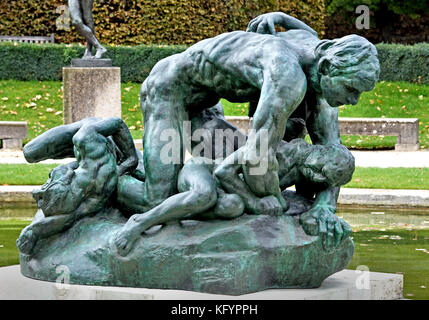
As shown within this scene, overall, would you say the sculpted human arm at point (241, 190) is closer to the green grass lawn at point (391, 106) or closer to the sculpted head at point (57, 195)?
the sculpted head at point (57, 195)

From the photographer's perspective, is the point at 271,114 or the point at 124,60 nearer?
the point at 271,114

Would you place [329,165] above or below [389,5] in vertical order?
above

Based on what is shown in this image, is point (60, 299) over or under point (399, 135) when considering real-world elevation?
over

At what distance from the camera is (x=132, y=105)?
66.5 ft

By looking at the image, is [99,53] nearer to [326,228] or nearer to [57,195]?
[57,195]

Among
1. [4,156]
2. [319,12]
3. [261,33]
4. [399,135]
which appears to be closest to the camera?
[261,33]

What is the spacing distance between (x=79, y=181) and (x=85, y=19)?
11.5m

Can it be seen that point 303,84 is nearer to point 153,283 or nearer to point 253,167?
point 253,167

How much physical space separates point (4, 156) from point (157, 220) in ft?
34.0

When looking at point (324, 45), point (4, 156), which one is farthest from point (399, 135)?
point (324, 45)

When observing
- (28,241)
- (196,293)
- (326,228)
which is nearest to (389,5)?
(326,228)

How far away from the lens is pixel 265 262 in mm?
5770

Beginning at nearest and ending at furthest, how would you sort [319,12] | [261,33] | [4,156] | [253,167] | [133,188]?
1. [253,167]
2. [133,188]
3. [261,33]
4. [4,156]
5. [319,12]

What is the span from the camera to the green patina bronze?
5750 millimetres
